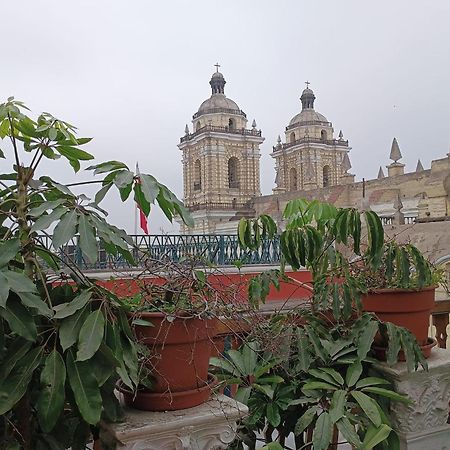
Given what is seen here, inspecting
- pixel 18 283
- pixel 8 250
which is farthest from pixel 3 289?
pixel 8 250

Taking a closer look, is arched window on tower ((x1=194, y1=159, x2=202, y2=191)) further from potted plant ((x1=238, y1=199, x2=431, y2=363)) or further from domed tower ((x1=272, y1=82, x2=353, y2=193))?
potted plant ((x1=238, y1=199, x2=431, y2=363))

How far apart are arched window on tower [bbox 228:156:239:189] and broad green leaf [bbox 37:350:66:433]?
32765 mm

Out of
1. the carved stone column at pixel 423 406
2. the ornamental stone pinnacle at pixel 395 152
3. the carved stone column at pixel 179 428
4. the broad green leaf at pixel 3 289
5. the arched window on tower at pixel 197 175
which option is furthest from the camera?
the arched window on tower at pixel 197 175

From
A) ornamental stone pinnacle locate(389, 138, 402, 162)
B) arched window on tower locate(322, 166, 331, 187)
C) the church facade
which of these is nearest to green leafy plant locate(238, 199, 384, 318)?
ornamental stone pinnacle locate(389, 138, 402, 162)

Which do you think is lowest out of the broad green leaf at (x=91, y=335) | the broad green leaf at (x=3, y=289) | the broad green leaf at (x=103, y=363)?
the broad green leaf at (x=103, y=363)

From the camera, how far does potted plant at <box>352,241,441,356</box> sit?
1807 mm

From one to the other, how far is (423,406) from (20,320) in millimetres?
1404

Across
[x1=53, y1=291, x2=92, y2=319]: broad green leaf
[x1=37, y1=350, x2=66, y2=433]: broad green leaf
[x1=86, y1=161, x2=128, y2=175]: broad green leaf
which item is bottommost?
[x1=37, y1=350, x2=66, y2=433]: broad green leaf

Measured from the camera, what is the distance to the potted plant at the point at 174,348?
1357 millimetres

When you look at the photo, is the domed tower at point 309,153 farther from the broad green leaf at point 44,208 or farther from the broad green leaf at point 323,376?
the broad green leaf at point 44,208

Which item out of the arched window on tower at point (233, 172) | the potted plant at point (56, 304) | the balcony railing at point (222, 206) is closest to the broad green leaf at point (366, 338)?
the potted plant at point (56, 304)

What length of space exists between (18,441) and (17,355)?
0.86 ft

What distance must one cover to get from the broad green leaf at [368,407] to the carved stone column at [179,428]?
0.37 metres

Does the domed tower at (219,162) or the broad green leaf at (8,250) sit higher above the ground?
the domed tower at (219,162)
